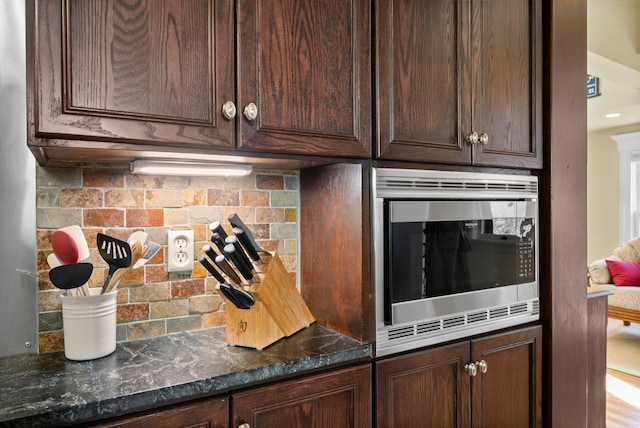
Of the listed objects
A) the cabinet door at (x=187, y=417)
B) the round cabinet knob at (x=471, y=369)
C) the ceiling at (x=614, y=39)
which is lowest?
the round cabinet knob at (x=471, y=369)

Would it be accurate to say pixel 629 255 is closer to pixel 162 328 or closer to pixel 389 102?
pixel 389 102

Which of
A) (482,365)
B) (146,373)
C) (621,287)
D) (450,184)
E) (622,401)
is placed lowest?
(622,401)

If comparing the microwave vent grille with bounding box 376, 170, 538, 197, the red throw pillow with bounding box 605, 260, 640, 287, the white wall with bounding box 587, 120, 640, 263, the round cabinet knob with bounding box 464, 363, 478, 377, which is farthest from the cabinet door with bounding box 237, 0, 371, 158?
the white wall with bounding box 587, 120, 640, 263

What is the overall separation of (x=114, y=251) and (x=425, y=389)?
105 cm

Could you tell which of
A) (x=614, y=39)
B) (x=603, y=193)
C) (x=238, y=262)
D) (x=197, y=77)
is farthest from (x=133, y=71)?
(x=603, y=193)

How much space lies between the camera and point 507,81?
161 cm

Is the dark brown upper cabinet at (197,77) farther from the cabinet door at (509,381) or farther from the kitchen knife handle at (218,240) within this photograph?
the cabinet door at (509,381)

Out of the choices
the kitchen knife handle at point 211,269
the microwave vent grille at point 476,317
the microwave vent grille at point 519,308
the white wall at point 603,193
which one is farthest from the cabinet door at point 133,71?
the white wall at point 603,193

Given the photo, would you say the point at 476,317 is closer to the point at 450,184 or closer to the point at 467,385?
the point at 467,385

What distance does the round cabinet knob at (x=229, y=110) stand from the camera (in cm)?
108

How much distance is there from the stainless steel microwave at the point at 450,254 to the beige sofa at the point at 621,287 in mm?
2987

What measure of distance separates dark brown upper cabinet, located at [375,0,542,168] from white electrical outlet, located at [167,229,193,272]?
694 mm

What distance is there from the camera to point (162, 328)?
1399 millimetres

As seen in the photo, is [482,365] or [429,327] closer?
[429,327]
